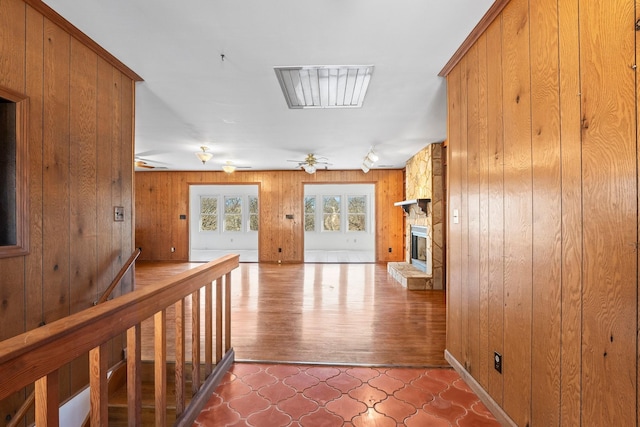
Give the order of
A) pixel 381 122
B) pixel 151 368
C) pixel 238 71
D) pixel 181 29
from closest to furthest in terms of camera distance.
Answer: pixel 181 29
pixel 238 71
pixel 151 368
pixel 381 122

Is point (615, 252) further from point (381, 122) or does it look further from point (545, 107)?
point (381, 122)

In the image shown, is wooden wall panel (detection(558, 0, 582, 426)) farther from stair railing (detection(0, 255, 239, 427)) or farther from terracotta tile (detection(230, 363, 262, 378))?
terracotta tile (detection(230, 363, 262, 378))

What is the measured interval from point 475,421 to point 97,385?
→ 201 centimetres

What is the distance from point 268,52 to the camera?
2139 millimetres

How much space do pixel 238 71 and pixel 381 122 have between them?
2.00m

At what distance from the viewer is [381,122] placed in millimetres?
3764

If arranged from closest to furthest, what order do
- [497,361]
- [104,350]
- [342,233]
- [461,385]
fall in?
1. [104,350]
2. [497,361]
3. [461,385]
4. [342,233]

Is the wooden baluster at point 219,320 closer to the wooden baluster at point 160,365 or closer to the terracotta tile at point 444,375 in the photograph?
the wooden baluster at point 160,365

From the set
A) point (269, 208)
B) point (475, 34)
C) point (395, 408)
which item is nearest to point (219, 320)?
point (395, 408)

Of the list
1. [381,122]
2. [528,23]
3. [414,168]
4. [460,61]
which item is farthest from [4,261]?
[414,168]

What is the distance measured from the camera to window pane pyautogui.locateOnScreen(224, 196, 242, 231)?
1091cm

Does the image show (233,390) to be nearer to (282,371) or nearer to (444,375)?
(282,371)

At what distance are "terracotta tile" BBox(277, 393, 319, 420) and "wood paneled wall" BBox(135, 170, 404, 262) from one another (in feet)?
18.6

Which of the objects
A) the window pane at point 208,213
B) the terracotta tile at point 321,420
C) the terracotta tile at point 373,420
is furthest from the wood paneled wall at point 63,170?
the window pane at point 208,213
